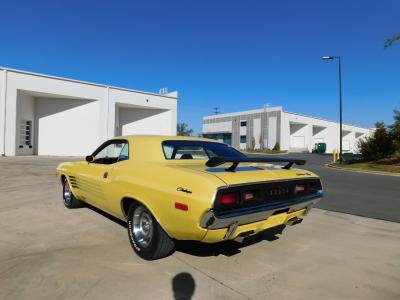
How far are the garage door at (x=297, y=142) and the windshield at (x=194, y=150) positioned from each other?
2151 inches

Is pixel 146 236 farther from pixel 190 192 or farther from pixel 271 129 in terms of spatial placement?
pixel 271 129

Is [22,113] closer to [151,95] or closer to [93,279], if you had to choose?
[151,95]

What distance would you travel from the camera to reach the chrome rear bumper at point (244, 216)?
Result: 3.04 metres

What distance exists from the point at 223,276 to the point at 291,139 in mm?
56598

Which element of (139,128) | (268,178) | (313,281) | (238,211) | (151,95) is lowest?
(313,281)

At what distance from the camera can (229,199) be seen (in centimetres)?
314

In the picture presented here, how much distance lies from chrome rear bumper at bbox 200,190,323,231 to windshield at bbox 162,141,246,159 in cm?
123

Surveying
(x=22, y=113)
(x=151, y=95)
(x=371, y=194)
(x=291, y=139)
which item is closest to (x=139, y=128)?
(x=151, y=95)

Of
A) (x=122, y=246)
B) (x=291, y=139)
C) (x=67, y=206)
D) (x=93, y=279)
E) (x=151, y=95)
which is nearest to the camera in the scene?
(x=93, y=279)

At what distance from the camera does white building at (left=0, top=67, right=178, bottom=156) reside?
20.7 meters

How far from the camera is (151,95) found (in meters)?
28.7

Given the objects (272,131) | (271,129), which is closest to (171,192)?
(272,131)

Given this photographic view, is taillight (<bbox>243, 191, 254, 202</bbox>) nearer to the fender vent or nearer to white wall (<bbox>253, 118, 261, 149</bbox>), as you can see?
the fender vent

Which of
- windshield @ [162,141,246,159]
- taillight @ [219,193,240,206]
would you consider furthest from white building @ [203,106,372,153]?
taillight @ [219,193,240,206]
